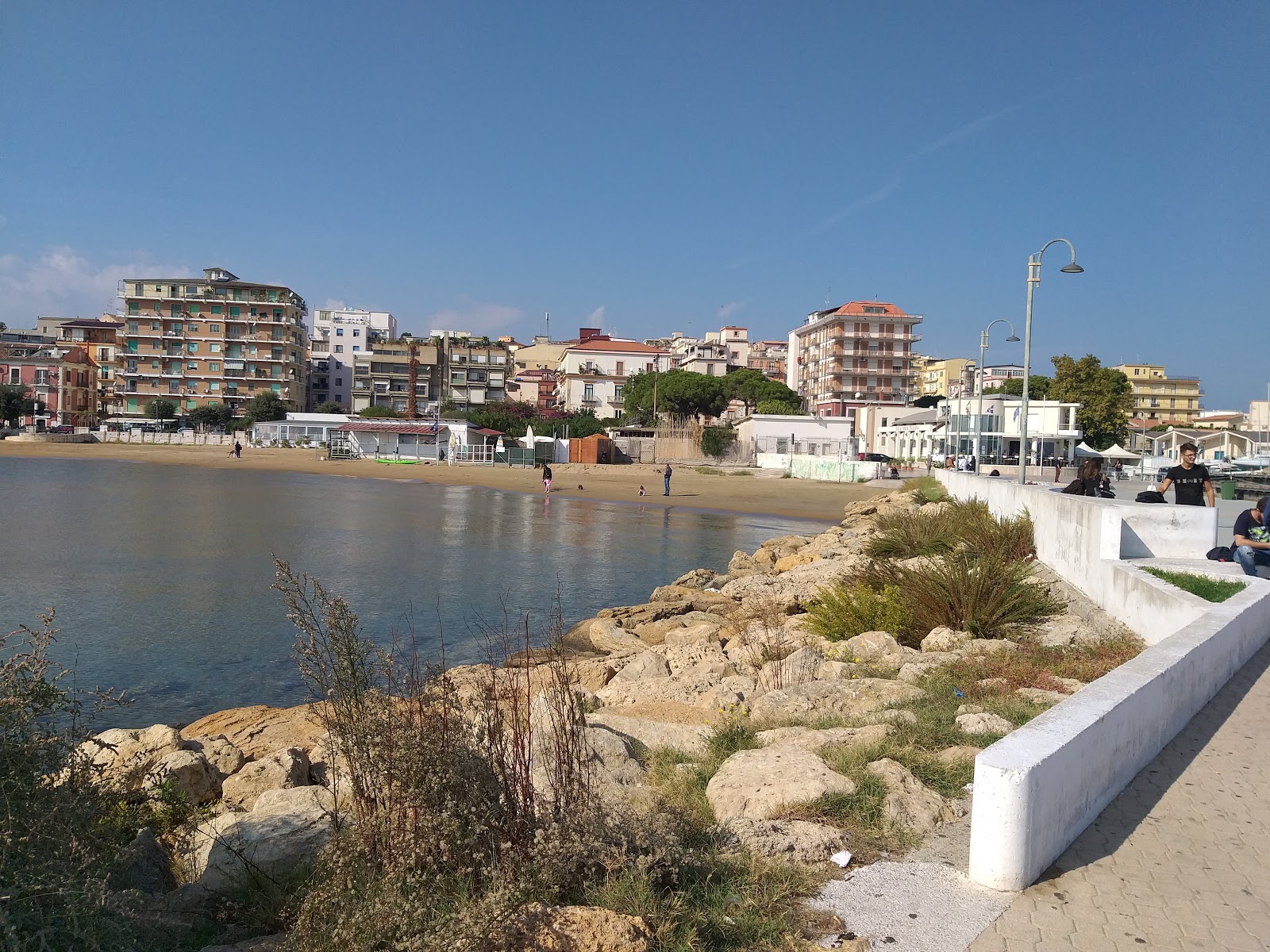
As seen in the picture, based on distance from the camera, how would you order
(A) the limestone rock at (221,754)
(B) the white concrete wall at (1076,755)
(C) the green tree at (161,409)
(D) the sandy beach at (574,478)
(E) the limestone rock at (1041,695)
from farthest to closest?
(C) the green tree at (161,409) → (D) the sandy beach at (574,478) → (A) the limestone rock at (221,754) → (E) the limestone rock at (1041,695) → (B) the white concrete wall at (1076,755)

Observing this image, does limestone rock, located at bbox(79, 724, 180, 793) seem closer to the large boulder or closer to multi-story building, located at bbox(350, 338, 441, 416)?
the large boulder

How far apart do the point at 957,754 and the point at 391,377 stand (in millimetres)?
115550

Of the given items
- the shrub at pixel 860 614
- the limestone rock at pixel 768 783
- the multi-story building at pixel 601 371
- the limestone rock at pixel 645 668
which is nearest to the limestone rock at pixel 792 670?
the limestone rock at pixel 645 668

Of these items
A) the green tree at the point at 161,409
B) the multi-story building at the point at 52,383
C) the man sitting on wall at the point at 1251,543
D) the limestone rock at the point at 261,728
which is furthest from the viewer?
the green tree at the point at 161,409

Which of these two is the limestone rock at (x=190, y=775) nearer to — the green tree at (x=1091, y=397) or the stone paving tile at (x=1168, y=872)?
the stone paving tile at (x=1168, y=872)

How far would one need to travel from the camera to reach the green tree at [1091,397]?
70.1m

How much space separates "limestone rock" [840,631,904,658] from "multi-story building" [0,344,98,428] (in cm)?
10551

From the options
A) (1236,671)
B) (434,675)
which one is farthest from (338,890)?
(1236,671)

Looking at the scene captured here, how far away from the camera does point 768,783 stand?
5270mm

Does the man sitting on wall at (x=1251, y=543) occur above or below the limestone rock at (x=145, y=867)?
above

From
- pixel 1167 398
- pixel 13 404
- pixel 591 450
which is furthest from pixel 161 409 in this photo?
pixel 1167 398

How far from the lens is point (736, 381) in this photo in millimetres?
91188

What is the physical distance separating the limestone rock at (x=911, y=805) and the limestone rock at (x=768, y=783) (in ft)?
0.75

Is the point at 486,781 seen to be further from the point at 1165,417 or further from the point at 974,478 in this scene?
the point at 1165,417
